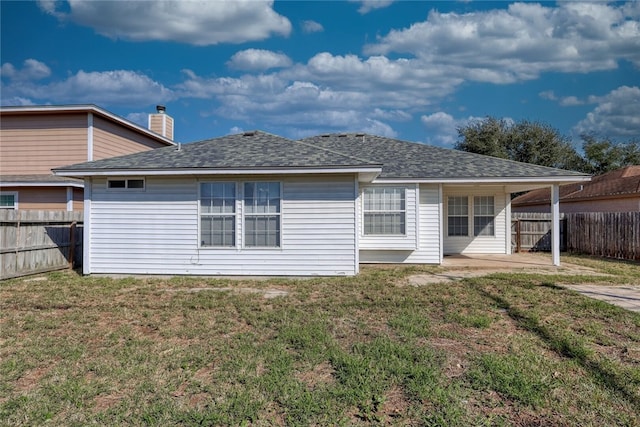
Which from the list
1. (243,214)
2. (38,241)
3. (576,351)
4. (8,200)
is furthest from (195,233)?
(8,200)

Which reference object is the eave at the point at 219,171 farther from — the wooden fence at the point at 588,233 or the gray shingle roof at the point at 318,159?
the wooden fence at the point at 588,233

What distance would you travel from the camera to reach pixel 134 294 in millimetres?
7562

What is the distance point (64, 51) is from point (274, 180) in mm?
13980

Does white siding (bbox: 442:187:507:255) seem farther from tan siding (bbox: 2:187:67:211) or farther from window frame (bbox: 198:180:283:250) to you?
tan siding (bbox: 2:187:67:211)

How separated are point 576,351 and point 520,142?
33191mm

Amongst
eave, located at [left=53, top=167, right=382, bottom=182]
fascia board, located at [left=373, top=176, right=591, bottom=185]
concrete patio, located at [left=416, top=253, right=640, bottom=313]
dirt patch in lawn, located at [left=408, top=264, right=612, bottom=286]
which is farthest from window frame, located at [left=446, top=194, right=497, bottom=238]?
eave, located at [left=53, top=167, right=382, bottom=182]

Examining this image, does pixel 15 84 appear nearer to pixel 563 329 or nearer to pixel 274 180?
pixel 274 180

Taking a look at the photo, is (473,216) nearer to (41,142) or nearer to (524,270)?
(524,270)

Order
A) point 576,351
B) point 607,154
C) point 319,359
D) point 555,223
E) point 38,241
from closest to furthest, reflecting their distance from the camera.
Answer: point 319,359 < point 576,351 < point 38,241 < point 555,223 < point 607,154

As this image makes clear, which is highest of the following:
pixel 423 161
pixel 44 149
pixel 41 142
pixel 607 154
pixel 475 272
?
pixel 607 154

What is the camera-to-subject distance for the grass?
3193 mm

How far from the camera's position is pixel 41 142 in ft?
46.3

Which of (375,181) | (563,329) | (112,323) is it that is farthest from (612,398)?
(375,181)

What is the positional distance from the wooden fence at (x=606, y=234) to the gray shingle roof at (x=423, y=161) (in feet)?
13.5
